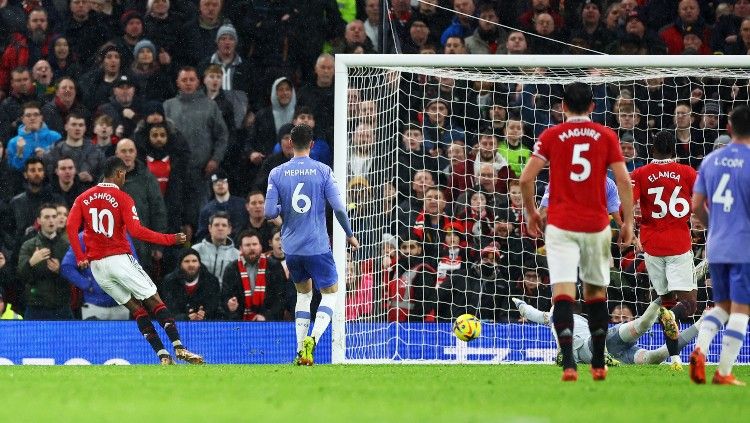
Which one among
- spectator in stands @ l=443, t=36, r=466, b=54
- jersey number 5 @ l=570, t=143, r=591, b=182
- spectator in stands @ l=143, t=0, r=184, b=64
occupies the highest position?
spectator in stands @ l=143, t=0, r=184, b=64

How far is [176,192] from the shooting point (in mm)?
16859

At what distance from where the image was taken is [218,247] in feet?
53.0

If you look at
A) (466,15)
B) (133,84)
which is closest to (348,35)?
(466,15)

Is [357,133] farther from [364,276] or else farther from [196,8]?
[196,8]

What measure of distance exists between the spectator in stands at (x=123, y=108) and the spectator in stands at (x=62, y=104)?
0.34m

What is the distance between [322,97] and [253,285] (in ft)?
10.2

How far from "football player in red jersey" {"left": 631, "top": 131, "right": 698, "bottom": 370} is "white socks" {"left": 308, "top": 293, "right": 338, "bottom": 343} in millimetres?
3031

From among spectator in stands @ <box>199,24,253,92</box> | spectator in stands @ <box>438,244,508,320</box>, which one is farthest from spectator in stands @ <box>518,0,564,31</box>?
spectator in stands @ <box>438,244,508,320</box>

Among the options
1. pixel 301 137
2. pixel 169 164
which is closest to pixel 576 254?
pixel 301 137

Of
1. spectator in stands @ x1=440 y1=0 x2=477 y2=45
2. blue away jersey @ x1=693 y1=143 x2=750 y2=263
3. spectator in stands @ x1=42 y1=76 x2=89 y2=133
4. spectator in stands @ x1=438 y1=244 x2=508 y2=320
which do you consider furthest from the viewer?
spectator in stands @ x1=440 y1=0 x2=477 y2=45

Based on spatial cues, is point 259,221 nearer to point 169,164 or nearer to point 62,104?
point 169,164

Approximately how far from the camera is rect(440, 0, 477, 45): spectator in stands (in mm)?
18500

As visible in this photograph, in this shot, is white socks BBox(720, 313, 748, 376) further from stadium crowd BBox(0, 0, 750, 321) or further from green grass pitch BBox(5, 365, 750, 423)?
stadium crowd BBox(0, 0, 750, 321)

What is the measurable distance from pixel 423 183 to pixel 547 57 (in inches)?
100
